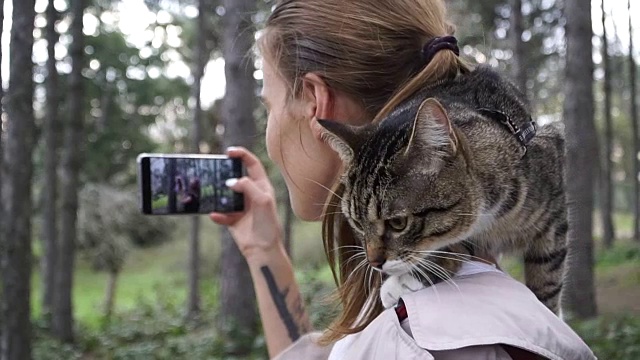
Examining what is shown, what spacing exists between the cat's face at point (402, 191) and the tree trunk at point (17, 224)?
139 inches

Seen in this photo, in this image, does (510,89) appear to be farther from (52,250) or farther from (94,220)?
(94,220)

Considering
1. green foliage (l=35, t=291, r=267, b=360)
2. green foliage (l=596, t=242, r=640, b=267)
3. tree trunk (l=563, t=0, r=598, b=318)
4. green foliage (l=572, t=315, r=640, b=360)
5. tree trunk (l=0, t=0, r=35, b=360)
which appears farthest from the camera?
green foliage (l=596, t=242, r=640, b=267)

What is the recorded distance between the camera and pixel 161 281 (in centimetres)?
1683

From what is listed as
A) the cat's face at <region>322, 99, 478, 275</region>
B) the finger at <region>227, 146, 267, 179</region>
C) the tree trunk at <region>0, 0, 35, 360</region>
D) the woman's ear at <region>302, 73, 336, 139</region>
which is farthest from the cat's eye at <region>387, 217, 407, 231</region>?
the tree trunk at <region>0, 0, 35, 360</region>

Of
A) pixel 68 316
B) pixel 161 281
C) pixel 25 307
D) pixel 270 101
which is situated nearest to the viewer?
pixel 270 101

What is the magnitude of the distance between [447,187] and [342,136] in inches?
10.5

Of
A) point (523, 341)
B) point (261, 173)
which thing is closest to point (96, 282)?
point (261, 173)

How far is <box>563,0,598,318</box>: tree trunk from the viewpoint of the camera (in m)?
6.55

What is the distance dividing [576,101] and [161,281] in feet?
41.9

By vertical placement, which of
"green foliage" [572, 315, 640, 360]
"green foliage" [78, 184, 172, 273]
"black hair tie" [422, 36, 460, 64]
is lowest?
"green foliage" [572, 315, 640, 360]

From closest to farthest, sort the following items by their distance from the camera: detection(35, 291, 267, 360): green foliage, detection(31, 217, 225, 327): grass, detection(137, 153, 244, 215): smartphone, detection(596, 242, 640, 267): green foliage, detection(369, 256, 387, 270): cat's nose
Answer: detection(369, 256, 387, 270): cat's nose, detection(137, 153, 244, 215): smartphone, detection(35, 291, 267, 360): green foliage, detection(596, 242, 640, 267): green foliage, detection(31, 217, 225, 327): grass

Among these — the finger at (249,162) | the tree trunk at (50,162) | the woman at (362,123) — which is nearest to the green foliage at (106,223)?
the tree trunk at (50,162)

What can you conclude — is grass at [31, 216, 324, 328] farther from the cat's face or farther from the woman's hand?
the cat's face

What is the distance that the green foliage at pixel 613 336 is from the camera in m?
4.95
